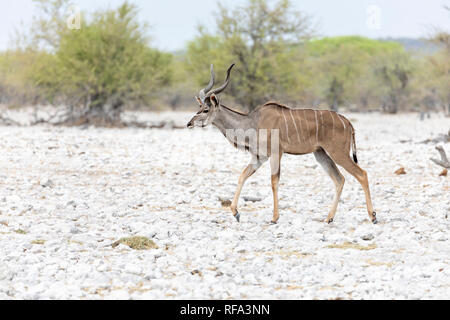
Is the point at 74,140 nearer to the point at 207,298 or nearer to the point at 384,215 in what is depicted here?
the point at 384,215

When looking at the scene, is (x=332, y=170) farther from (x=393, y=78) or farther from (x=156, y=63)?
(x=393, y=78)

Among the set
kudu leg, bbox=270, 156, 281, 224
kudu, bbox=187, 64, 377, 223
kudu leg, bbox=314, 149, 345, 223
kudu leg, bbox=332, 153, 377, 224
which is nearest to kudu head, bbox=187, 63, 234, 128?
kudu, bbox=187, 64, 377, 223

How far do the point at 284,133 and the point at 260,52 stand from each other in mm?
18338

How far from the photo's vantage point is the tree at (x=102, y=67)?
→ 2391 centimetres

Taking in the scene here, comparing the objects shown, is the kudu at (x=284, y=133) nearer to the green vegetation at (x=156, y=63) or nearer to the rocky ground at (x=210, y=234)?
the rocky ground at (x=210, y=234)

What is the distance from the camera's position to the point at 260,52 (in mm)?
25328

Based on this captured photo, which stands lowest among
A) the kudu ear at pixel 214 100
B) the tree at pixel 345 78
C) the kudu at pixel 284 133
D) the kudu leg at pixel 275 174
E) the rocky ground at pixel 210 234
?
the rocky ground at pixel 210 234

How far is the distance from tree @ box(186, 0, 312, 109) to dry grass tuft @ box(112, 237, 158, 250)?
1890 cm

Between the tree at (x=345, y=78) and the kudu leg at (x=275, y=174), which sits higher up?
the tree at (x=345, y=78)

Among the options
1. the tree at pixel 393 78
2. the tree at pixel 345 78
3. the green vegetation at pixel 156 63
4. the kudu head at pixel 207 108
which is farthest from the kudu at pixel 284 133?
the tree at pixel 345 78

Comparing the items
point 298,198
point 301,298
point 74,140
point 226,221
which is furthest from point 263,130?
point 74,140

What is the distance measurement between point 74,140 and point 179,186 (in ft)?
23.8

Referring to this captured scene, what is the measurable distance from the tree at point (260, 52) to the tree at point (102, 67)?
118 inches

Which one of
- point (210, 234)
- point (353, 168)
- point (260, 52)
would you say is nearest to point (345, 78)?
point (260, 52)
